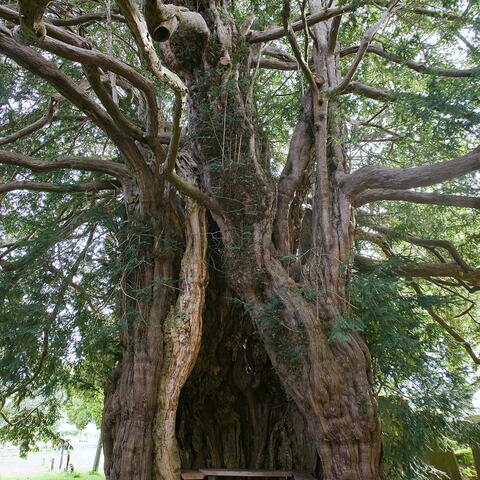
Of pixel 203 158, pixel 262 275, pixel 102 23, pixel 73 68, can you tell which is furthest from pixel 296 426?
pixel 102 23

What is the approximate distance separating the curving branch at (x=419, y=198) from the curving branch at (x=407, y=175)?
0.22m

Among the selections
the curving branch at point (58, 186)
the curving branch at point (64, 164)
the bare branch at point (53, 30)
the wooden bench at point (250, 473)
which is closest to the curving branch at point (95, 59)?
the bare branch at point (53, 30)

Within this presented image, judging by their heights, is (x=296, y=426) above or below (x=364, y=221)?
below

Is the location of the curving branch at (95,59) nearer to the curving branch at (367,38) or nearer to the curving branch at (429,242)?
the curving branch at (367,38)

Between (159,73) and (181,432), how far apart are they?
3776 mm

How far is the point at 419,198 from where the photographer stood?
4.24m

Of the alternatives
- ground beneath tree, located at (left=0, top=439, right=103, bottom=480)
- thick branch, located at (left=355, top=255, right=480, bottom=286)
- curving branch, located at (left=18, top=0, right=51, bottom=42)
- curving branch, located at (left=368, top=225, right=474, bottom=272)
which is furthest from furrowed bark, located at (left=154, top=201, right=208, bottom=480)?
ground beneath tree, located at (left=0, top=439, right=103, bottom=480)

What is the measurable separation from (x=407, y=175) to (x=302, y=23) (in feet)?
6.28

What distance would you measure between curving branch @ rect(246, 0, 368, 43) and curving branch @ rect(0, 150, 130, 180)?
6.82ft

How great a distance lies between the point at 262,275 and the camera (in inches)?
165

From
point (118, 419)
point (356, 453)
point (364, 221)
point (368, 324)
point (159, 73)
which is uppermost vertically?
point (364, 221)

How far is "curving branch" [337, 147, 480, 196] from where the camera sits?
11.4 feet

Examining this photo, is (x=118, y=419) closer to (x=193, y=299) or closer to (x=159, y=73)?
Answer: (x=193, y=299)

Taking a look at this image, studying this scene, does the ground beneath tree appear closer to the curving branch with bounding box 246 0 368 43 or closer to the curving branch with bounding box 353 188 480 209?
the curving branch with bounding box 353 188 480 209
